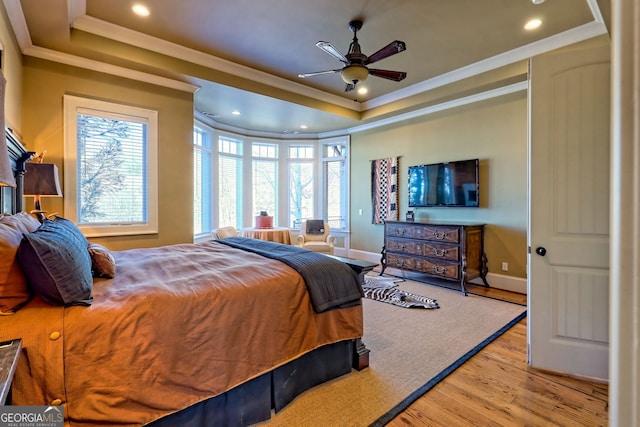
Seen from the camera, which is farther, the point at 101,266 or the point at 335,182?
the point at 335,182

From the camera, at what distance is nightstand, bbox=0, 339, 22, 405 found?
0.93m

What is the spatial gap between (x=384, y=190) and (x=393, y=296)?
2504mm

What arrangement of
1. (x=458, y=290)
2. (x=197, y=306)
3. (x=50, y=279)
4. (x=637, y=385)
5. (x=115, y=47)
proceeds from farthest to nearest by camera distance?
(x=458, y=290) < (x=115, y=47) < (x=197, y=306) < (x=50, y=279) < (x=637, y=385)

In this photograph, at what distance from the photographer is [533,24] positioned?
321 cm

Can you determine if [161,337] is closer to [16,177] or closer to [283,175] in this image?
[16,177]

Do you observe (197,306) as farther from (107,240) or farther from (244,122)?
(244,122)

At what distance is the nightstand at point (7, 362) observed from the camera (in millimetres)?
932

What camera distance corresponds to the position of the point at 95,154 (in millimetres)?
3596

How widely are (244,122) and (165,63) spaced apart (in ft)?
7.70

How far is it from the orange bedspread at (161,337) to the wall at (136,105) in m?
2.10

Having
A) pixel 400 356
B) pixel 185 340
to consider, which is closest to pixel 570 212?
pixel 400 356

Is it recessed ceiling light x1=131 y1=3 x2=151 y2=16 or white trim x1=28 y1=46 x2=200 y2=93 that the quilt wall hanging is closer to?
white trim x1=28 y1=46 x2=200 y2=93

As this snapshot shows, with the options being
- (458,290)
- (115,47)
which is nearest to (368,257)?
(458,290)

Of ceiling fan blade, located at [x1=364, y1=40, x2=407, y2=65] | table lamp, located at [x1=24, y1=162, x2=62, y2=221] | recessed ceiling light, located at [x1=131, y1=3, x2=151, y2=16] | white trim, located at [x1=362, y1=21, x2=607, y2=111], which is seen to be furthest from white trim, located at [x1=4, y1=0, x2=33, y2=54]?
white trim, located at [x1=362, y1=21, x2=607, y2=111]
